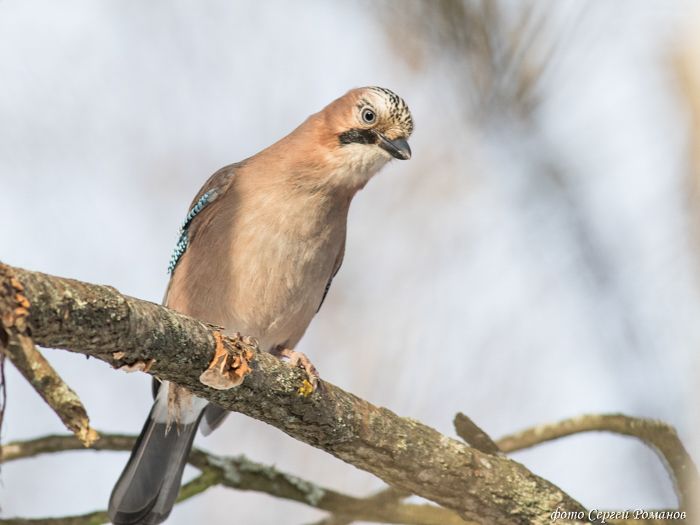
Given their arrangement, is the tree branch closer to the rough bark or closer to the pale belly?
the rough bark

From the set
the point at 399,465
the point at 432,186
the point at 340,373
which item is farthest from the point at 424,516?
the point at 432,186

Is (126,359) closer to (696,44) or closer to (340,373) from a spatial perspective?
(696,44)

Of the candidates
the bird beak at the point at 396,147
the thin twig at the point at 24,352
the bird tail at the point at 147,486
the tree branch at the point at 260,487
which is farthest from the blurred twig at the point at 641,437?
the thin twig at the point at 24,352

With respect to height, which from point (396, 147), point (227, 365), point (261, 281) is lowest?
point (227, 365)

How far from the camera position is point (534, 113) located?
149 inches

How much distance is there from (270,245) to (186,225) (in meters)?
0.94

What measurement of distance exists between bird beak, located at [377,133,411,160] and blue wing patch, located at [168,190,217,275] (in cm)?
110

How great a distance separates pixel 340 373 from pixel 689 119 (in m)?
4.59

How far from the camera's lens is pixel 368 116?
18.2ft

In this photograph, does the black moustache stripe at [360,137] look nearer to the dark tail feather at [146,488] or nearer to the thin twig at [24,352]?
the dark tail feather at [146,488]

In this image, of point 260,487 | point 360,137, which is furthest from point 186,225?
point 260,487

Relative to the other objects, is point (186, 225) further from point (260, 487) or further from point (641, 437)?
point (641, 437)

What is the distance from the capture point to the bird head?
5445 mm

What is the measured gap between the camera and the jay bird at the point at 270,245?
5297 millimetres
